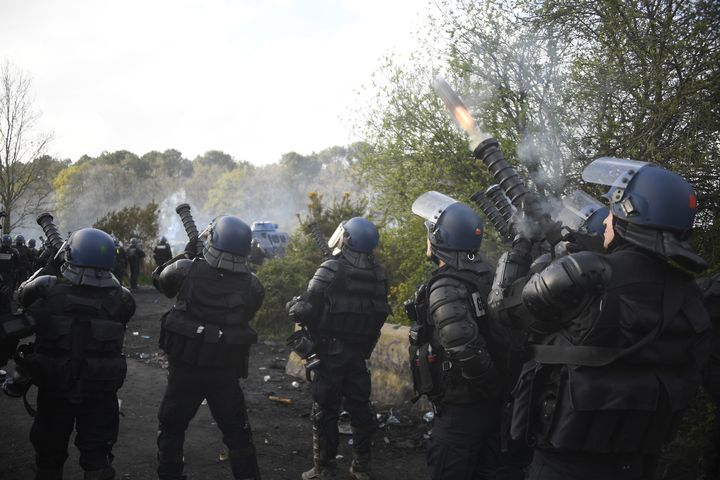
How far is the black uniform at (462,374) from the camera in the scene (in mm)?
3148

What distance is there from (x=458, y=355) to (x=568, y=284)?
112 cm

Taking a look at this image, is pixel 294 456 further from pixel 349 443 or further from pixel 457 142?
pixel 457 142

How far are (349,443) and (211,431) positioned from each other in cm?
150

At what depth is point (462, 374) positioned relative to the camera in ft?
10.6

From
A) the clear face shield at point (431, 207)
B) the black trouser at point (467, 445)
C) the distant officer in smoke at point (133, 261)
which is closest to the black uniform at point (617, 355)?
the black trouser at point (467, 445)

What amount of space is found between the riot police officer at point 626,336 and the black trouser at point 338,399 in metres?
2.61

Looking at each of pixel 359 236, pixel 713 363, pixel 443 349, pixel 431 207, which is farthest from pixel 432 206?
pixel 713 363

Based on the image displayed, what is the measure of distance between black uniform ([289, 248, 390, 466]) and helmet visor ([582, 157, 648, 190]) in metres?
2.68

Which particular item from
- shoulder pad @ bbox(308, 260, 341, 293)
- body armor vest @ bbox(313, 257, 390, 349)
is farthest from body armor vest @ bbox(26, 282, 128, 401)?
body armor vest @ bbox(313, 257, 390, 349)

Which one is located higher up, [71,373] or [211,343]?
[211,343]

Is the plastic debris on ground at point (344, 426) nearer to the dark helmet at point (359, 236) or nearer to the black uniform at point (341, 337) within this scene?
the black uniform at point (341, 337)

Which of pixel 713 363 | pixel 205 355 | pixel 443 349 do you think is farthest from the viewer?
pixel 205 355

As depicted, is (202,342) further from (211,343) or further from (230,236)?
(230,236)

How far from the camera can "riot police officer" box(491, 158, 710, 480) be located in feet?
7.02
